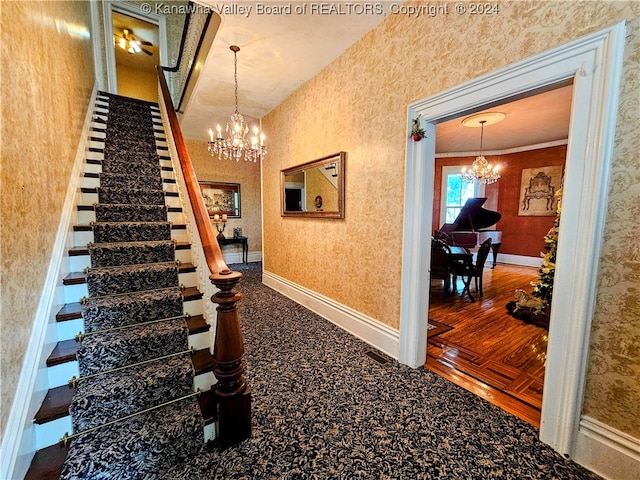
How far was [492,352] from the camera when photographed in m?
2.47

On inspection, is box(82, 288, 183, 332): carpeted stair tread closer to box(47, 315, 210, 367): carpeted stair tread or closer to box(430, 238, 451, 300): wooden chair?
box(47, 315, 210, 367): carpeted stair tread

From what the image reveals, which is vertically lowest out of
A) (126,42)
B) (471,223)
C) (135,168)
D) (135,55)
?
(471,223)

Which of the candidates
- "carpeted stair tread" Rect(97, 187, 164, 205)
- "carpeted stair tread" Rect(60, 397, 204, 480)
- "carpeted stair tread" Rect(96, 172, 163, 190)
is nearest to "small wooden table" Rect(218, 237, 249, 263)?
"carpeted stair tread" Rect(96, 172, 163, 190)

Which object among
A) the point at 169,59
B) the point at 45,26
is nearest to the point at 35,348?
the point at 45,26

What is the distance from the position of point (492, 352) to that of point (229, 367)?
236 centimetres

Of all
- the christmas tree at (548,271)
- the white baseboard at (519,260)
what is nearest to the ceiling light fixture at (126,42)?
the christmas tree at (548,271)

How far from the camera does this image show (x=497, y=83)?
5.32ft

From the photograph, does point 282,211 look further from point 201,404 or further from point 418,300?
point 201,404

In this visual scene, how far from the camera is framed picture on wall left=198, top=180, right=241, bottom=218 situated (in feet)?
20.4

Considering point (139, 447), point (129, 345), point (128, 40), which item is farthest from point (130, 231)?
point (128, 40)

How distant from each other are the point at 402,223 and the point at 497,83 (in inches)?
43.1

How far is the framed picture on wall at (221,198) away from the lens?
6.21 m

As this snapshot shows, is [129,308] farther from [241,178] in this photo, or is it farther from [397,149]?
[241,178]

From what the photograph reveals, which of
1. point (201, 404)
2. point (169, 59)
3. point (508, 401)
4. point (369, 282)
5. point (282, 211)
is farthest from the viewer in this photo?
point (169, 59)
